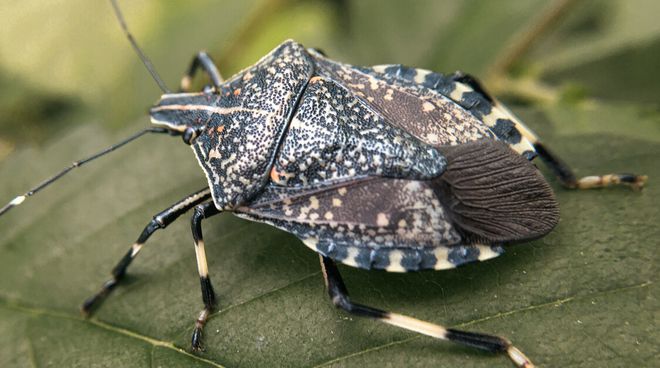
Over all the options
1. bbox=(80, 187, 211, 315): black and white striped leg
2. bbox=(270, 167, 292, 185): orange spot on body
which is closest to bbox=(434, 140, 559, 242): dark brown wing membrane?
bbox=(270, 167, 292, 185): orange spot on body

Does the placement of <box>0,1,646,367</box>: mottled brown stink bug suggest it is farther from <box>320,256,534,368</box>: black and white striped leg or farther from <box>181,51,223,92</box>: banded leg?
<box>181,51,223,92</box>: banded leg

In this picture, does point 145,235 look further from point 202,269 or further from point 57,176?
point 57,176

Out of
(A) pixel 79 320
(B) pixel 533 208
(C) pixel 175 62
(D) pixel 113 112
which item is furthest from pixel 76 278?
(B) pixel 533 208

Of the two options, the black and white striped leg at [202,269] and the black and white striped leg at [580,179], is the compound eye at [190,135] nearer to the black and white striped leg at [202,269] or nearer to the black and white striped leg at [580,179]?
the black and white striped leg at [202,269]

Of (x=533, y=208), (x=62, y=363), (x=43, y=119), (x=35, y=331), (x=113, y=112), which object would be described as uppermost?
(x=43, y=119)

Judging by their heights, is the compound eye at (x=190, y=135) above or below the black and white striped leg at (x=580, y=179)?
above

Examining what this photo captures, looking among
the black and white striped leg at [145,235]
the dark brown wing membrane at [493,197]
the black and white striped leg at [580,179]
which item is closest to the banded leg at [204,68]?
the black and white striped leg at [145,235]

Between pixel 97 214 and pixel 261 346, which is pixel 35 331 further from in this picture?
pixel 261 346

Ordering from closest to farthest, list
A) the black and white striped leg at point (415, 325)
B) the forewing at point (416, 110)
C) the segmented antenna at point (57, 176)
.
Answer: the black and white striped leg at point (415, 325) → the forewing at point (416, 110) → the segmented antenna at point (57, 176)
